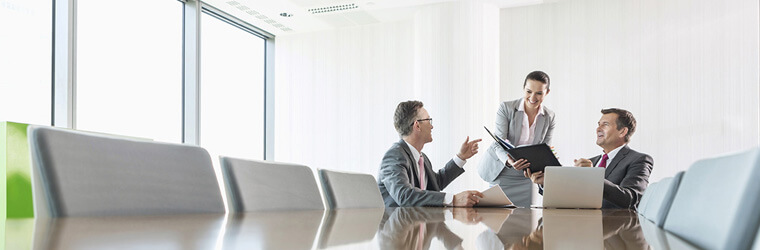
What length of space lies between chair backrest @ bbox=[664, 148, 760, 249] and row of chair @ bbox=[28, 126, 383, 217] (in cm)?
94

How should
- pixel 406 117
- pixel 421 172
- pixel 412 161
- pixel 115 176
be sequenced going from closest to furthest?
1. pixel 115 176
2. pixel 412 161
3. pixel 421 172
4. pixel 406 117

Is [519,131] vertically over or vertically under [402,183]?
over

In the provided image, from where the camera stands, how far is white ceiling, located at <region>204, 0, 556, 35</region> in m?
6.57

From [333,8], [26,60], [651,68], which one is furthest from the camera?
[333,8]

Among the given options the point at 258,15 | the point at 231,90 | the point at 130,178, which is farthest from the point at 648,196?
the point at 231,90

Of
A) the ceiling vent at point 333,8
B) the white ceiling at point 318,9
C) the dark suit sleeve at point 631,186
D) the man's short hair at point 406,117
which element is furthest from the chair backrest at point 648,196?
the ceiling vent at point 333,8

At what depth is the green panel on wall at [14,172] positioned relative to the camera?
2941 millimetres

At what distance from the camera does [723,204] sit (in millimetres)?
499

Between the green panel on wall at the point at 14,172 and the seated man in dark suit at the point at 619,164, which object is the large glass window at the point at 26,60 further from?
the seated man in dark suit at the point at 619,164

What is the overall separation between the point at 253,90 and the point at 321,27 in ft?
3.88

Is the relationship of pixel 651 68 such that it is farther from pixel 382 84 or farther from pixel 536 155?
pixel 536 155

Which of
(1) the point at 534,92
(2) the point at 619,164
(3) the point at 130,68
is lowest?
(2) the point at 619,164

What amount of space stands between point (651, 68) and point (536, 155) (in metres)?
3.94

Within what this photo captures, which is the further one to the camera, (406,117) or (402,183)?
(406,117)
